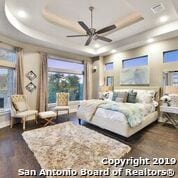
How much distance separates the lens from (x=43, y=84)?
5.32 metres

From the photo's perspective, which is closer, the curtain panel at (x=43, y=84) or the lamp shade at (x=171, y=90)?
the lamp shade at (x=171, y=90)

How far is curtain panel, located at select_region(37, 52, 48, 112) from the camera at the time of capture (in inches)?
206

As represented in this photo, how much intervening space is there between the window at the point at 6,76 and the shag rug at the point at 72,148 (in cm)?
171

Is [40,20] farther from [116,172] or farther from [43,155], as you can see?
[116,172]

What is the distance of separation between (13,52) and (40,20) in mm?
1660

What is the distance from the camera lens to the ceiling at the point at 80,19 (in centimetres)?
319

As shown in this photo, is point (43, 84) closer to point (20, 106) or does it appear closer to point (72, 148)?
point (20, 106)

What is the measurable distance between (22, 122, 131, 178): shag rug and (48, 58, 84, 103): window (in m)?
2.67

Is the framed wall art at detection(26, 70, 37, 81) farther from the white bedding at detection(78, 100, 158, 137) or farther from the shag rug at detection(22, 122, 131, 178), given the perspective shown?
the white bedding at detection(78, 100, 158, 137)

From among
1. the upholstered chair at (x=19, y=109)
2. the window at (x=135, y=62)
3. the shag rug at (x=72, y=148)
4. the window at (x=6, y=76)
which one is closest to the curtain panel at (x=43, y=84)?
the upholstered chair at (x=19, y=109)

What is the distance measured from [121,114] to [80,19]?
3045mm

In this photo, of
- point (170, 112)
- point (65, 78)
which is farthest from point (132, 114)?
point (65, 78)

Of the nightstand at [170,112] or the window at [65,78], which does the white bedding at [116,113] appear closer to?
the nightstand at [170,112]

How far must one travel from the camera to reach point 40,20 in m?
3.91
